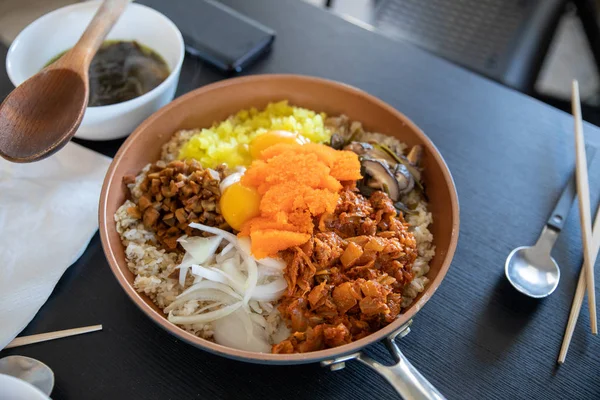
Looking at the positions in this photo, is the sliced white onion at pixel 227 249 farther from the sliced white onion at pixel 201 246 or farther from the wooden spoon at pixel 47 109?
the wooden spoon at pixel 47 109

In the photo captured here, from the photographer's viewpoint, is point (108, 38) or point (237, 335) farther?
point (108, 38)

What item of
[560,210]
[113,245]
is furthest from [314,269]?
[560,210]

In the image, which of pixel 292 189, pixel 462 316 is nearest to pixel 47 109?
pixel 292 189

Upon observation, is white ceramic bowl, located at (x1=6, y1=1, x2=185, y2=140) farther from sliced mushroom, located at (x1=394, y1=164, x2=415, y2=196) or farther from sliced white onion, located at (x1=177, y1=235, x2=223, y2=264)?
sliced mushroom, located at (x1=394, y1=164, x2=415, y2=196)

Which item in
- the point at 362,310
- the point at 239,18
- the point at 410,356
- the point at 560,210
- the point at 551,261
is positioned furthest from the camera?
Result: the point at 239,18

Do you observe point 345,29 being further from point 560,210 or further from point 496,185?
point 560,210

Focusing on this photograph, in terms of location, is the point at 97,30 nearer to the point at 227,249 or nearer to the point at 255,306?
the point at 227,249

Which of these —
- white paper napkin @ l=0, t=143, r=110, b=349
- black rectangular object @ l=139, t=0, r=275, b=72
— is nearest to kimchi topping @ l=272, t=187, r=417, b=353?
white paper napkin @ l=0, t=143, r=110, b=349
